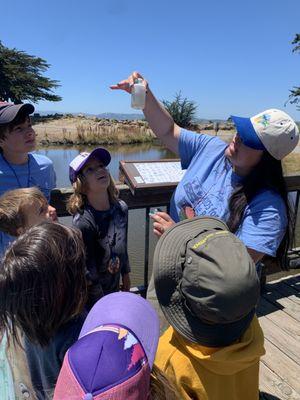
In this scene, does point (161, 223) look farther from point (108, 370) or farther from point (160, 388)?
point (108, 370)

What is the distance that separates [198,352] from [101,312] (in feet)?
1.44

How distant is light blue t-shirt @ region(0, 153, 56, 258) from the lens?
7.03 feet

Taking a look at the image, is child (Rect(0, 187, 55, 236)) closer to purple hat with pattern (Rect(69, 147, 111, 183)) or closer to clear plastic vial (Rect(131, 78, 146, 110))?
purple hat with pattern (Rect(69, 147, 111, 183))

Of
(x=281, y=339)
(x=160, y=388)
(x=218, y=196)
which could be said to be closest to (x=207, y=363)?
(x=160, y=388)

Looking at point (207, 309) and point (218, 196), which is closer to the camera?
point (207, 309)

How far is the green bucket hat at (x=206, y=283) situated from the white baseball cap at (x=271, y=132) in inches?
23.8

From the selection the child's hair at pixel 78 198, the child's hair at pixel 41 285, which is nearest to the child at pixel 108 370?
the child's hair at pixel 41 285

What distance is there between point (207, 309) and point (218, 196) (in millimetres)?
892

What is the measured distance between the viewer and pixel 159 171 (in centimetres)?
270

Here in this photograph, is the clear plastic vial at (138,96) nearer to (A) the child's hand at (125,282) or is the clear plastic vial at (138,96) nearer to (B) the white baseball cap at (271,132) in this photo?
(B) the white baseball cap at (271,132)

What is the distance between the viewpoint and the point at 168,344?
1.32 meters

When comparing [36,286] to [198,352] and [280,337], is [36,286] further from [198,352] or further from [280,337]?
[280,337]

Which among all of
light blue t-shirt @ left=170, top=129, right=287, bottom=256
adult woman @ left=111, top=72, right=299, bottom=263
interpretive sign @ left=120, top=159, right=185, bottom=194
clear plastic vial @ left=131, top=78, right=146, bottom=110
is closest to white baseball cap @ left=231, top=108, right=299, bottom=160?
adult woman @ left=111, top=72, right=299, bottom=263

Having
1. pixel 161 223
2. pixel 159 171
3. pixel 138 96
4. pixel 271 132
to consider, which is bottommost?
pixel 161 223
